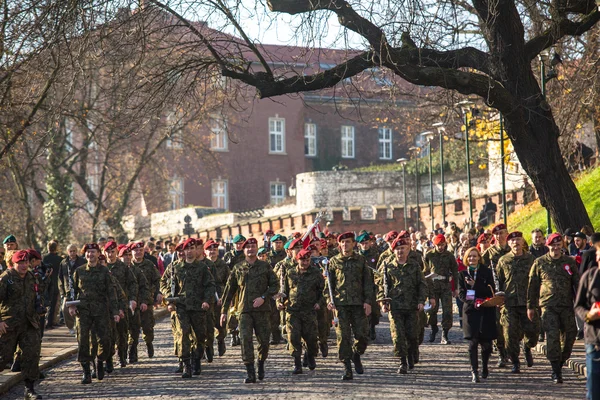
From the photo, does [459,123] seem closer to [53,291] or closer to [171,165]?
[53,291]

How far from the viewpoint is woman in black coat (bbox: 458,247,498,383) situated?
1284cm

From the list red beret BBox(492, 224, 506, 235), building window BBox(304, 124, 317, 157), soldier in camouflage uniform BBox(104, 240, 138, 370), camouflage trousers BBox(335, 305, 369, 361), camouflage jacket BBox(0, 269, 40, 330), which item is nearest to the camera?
camouflage jacket BBox(0, 269, 40, 330)

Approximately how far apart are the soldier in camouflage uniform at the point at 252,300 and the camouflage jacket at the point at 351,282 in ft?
2.82

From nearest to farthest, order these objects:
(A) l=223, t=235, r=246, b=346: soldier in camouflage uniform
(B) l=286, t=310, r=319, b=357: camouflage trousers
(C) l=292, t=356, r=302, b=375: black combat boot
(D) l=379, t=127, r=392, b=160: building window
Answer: (C) l=292, t=356, r=302, b=375: black combat boot → (B) l=286, t=310, r=319, b=357: camouflage trousers → (A) l=223, t=235, r=246, b=346: soldier in camouflage uniform → (D) l=379, t=127, r=392, b=160: building window

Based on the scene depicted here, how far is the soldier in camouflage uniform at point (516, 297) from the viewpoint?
13.9m

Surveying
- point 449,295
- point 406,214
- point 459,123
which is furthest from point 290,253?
point 406,214

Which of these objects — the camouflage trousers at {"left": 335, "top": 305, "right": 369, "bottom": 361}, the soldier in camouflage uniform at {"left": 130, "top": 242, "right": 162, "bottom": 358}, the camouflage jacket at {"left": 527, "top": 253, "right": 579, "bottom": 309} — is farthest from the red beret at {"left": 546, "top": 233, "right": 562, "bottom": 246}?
the soldier in camouflage uniform at {"left": 130, "top": 242, "right": 162, "bottom": 358}

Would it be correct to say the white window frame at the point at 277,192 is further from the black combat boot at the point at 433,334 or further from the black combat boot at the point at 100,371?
the black combat boot at the point at 100,371

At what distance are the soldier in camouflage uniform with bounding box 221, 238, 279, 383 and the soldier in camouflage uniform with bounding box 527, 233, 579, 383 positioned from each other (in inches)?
140

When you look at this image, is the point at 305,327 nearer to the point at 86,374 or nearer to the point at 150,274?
the point at 86,374

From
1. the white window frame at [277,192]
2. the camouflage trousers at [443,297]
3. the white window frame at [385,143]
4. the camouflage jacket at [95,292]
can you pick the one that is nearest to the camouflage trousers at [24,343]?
the camouflage jacket at [95,292]

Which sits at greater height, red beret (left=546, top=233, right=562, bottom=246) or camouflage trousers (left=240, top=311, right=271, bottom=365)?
red beret (left=546, top=233, right=562, bottom=246)

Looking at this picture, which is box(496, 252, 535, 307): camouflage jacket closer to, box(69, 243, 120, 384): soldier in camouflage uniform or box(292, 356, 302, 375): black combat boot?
box(292, 356, 302, 375): black combat boot

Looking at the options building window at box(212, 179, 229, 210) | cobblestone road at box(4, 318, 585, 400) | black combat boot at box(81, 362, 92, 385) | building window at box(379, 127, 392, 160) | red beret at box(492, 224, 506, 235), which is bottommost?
cobblestone road at box(4, 318, 585, 400)
